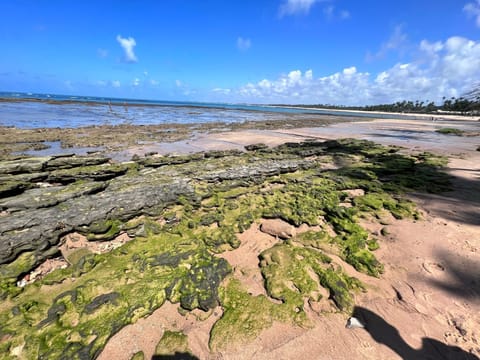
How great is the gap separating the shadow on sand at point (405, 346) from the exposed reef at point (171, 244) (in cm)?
39

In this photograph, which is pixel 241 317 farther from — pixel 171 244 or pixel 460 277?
pixel 460 277

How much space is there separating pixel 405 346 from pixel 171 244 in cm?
384

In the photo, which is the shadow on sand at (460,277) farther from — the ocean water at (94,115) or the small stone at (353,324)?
the ocean water at (94,115)

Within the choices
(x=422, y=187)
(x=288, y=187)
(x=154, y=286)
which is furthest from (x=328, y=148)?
(x=154, y=286)

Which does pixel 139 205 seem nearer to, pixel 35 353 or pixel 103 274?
pixel 103 274

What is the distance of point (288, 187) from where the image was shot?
718cm

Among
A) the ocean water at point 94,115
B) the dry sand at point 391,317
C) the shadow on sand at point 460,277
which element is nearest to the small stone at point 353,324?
the dry sand at point 391,317

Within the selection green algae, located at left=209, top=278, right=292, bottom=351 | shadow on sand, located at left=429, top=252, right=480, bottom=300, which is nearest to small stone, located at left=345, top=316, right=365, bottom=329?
green algae, located at left=209, top=278, right=292, bottom=351

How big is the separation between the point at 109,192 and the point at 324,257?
213 inches

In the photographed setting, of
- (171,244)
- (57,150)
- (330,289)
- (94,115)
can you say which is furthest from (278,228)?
(94,115)

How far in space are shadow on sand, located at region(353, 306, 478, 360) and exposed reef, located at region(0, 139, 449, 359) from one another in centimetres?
39

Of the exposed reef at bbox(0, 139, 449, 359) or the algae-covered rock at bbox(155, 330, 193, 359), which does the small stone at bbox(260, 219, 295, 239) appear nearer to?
the exposed reef at bbox(0, 139, 449, 359)

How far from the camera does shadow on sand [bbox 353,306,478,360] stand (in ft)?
8.25

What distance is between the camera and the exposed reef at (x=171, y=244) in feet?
9.40
